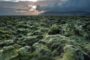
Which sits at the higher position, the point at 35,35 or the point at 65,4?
the point at 65,4

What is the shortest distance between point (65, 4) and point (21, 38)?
963mm

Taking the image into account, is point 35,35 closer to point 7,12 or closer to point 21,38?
point 21,38

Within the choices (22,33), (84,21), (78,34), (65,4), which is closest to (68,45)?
(65,4)

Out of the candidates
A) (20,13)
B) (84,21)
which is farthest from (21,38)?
(84,21)

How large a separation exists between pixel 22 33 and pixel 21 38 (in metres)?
0.35

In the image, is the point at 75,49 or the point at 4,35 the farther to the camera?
the point at 4,35

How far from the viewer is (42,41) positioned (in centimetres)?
278

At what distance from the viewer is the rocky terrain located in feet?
7.73

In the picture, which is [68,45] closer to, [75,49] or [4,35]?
[75,49]

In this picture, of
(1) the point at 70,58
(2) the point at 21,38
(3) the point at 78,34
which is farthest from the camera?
(3) the point at 78,34

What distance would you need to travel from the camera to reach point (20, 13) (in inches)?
97.5

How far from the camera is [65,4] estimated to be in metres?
2.31

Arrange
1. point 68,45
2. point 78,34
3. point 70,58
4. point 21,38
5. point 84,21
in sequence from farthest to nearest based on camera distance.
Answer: point 84,21 < point 78,34 < point 21,38 < point 68,45 < point 70,58

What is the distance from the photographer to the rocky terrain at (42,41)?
236 cm
